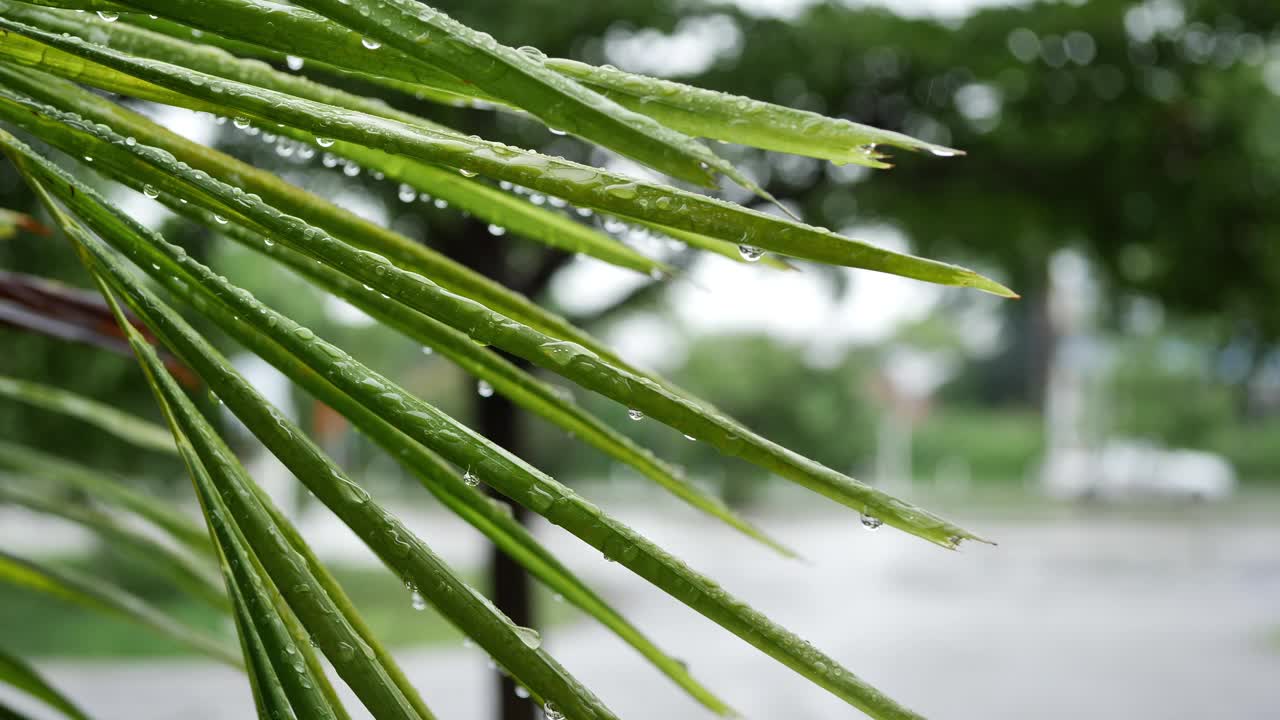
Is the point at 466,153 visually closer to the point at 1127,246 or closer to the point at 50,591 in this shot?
the point at 50,591

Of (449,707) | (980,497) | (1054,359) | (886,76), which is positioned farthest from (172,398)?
(1054,359)

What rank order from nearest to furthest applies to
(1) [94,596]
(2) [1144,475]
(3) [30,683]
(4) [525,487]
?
(4) [525,487]
(3) [30,683]
(1) [94,596]
(2) [1144,475]

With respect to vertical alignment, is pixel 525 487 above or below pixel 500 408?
above

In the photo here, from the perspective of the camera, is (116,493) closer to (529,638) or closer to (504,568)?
(529,638)

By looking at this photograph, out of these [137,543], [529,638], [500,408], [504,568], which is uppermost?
[529,638]

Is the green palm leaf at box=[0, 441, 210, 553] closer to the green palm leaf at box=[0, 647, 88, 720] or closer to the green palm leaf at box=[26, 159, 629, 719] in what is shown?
the green palm leaf at box=[0, 647, 88, 720]

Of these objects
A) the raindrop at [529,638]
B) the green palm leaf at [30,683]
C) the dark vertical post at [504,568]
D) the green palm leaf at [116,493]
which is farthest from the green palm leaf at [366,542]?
the dark vertical post at [504,568]

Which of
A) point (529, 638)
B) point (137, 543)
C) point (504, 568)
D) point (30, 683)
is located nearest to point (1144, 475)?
point (504, 568)

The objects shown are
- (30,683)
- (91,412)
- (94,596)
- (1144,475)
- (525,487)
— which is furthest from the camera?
(1144,475)

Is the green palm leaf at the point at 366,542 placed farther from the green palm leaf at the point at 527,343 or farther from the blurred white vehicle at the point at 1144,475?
the blurred white vehicle at the point at 1144,475

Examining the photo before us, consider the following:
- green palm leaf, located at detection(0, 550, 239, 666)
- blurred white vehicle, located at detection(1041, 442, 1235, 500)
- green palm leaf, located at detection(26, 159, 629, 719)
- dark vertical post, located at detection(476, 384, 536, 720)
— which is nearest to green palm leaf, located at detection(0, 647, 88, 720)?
green palm leaf, located at detection(0, 550, 239, 666)
